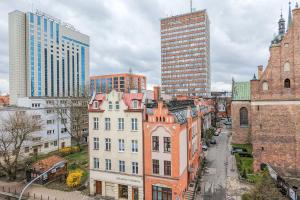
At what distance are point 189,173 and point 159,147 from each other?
7.26 meters

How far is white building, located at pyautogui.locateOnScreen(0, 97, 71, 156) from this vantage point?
1661 inches

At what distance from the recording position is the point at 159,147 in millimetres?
22969

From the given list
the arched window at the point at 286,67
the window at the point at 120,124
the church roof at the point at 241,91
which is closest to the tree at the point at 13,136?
the window at the point at 120,124

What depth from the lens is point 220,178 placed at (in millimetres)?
29719

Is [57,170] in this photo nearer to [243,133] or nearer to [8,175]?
[8,175]

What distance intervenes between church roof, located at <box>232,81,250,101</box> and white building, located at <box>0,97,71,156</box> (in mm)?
42905

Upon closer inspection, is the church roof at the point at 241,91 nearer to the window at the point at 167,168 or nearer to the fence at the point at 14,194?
the window at the point at 167,168

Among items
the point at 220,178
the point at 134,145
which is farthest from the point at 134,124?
the point at 220,178

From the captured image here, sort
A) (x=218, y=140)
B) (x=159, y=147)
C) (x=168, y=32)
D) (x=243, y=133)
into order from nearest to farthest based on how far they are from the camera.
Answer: (x=159, y=147) < (x=243, y=133) < (x=218, y=140) < (x=168, y=32)

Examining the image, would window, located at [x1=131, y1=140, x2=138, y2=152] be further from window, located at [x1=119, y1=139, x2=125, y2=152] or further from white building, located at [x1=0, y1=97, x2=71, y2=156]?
white building, located at [x1=0, y1=97, x2=71, y2=156]

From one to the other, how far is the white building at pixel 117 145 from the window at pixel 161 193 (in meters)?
1.52

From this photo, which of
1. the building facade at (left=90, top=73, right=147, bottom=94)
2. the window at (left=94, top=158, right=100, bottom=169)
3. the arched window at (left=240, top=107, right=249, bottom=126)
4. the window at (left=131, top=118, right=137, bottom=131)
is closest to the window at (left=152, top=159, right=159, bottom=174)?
the window at (left=131, top=118, right=137, bottom=131)

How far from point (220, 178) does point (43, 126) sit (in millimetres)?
37452

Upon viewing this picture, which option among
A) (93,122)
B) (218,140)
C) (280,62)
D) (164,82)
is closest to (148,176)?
(93,122)
